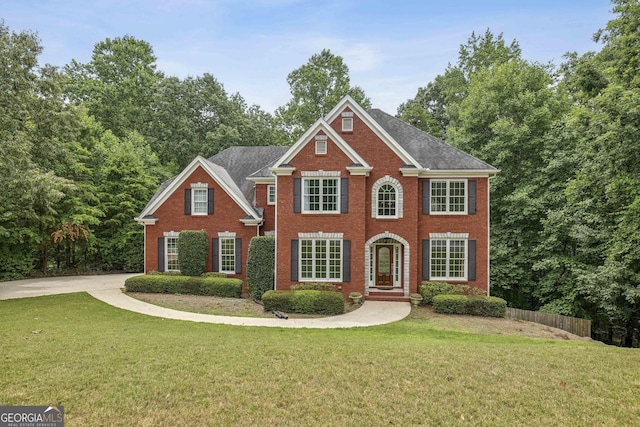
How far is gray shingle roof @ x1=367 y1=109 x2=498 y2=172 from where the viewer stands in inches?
675

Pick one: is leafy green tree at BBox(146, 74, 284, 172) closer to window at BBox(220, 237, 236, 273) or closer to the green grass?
window at BBox(220, 237, 236, 273)

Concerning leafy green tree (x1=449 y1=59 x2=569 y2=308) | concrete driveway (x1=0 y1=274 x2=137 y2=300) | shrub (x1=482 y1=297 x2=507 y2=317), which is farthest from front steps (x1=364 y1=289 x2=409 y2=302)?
concrete driveway (x1=0 y1=274 x2=137 y2=300)

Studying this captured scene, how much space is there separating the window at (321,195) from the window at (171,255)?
27.5 ft

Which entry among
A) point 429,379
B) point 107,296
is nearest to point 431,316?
point 429,379

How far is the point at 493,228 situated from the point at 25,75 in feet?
86.9

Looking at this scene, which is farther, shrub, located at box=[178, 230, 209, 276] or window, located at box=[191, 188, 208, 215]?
window, located at box=[191, 188, 208, 215]

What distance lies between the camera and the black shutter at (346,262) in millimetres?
→ 16375

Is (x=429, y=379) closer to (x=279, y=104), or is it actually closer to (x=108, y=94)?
(x=279, y=104)

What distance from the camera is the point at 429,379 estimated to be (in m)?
6.66

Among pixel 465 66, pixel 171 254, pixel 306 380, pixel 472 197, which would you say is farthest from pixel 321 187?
pixel 465 66

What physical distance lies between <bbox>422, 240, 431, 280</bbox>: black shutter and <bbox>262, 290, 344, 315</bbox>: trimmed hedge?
210 inches

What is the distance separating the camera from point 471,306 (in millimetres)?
14719

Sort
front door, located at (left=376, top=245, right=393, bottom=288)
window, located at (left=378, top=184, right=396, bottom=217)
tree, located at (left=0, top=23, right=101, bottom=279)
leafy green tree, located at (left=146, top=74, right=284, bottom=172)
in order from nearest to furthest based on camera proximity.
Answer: tree, located at (left=0, top=23, right=101, bottom=279)
window, located at (left=378, top=184, right=396, bottom=217)
front door, located at (left=376, top=245, right=393, bottom=288)
leafy green tree, located at (left=146, top=74, right=284, bottom=172)

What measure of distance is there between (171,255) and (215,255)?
2.69 m
